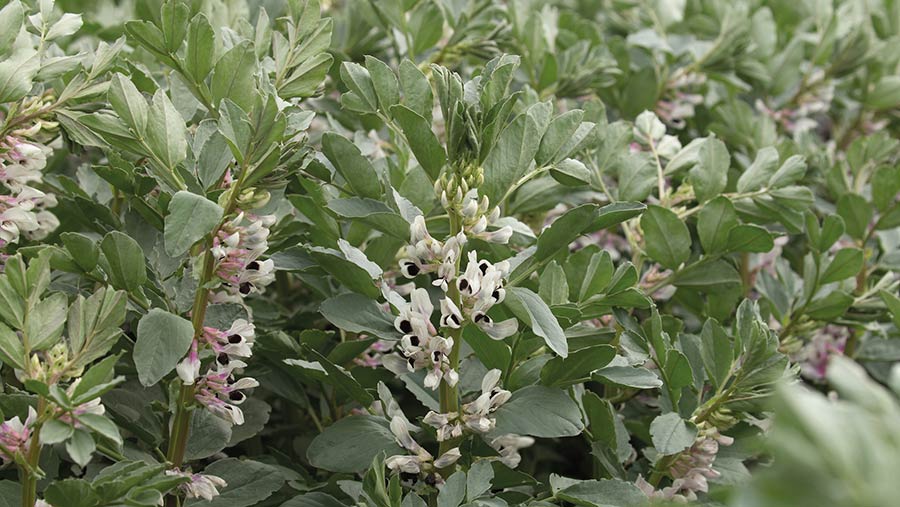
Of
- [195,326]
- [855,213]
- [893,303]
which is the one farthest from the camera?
[855,213]

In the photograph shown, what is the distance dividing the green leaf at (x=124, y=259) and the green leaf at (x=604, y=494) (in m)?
0.32

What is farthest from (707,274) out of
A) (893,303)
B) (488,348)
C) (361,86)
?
(361,86)

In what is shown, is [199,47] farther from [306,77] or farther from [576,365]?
[576,365]

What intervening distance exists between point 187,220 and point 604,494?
0.33 metres

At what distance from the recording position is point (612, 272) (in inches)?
28.3

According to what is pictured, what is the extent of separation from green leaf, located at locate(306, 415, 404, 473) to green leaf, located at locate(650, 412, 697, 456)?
183 millimetres

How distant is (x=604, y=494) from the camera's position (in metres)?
0.66

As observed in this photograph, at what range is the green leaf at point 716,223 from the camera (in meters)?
0.82

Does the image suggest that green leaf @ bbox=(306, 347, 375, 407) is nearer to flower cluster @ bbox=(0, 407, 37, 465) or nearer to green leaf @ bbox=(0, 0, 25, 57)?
flower cluster @ bbox=(0, 407, 37, 465)

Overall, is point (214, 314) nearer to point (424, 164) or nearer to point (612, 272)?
point (424, 164)

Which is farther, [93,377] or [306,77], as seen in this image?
[306,77]

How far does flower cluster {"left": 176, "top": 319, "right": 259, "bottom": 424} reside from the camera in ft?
2.10

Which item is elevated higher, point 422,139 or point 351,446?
point 422,139

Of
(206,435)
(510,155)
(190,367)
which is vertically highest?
(510,155)
